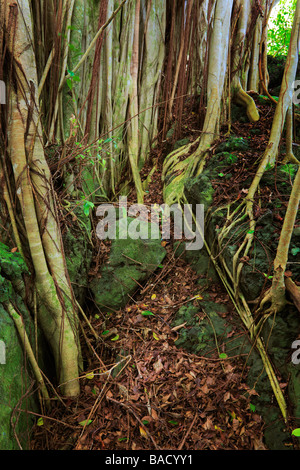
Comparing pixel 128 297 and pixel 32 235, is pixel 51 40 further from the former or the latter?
pixel 128 297

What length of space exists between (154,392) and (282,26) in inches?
276

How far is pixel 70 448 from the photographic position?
1.82m

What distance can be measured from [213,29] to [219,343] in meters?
3.45

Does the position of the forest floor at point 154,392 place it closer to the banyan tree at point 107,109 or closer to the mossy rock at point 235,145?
the banyan tree at point 107,109

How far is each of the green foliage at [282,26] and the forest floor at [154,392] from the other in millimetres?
4635

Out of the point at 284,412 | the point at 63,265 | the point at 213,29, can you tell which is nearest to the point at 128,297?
the point at 63,265

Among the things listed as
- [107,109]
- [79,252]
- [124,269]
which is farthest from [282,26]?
[79,252]

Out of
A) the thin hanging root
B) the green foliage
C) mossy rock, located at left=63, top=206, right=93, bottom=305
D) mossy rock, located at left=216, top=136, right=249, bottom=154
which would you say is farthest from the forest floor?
the green foliage

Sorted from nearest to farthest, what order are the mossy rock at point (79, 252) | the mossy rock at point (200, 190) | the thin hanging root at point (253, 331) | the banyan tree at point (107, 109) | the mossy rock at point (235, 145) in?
the thin hanging root at point (253, 331)
the banyan tree at point (107, 109)
the mossy rock at point (79, 252)
the mossy rock at point (200, 190)
the mossy rock at point (235, 145)

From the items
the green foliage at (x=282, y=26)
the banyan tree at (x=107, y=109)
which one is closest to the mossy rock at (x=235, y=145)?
the banyan tree at (x=107, y=109)

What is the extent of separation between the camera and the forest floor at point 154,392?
179cm

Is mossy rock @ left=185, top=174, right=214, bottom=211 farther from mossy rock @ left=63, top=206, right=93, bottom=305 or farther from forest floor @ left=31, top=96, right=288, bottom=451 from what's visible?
mossy rock @ left=63, top=206, right=93, bottom=305

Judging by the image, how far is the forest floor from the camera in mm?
1794
